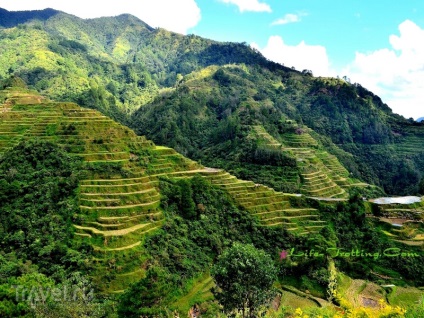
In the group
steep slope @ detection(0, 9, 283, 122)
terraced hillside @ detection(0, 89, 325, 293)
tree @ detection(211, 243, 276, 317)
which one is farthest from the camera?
steep slope @ detection(0, 9, 283, 122)

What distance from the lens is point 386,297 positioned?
29438 millimetres

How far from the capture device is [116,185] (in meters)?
32.5

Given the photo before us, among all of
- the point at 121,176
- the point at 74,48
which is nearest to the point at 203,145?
the point at 121,176

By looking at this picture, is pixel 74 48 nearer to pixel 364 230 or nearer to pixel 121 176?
pixel 121 176

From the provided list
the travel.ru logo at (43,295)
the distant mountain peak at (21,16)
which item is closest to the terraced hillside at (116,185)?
the travel.ru logo at (43,295)

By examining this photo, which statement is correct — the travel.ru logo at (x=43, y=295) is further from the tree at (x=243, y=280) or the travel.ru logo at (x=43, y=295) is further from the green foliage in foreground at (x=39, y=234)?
the tree at (x=243, y=280)

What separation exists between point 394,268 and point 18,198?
32.9 meters

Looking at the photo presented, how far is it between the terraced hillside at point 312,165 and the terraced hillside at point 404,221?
34.3 ft

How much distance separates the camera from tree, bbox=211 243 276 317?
22.8 meters

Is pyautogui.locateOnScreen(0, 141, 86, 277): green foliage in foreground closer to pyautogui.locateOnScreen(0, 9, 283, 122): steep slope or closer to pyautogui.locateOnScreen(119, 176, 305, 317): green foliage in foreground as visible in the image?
pyautogui.locateOnScreen(119, 176, 305, 317): green foliage in foreground

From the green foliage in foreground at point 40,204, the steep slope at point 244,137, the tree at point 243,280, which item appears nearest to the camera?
the tree at point 243,280

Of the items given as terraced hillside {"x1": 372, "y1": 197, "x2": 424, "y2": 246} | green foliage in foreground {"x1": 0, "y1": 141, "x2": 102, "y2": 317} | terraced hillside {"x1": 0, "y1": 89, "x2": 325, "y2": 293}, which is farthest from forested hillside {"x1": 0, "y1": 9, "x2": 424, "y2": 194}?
green foliage in foreground {"x1": 0, "y1": 141, "x2": 102, "y2": 317}

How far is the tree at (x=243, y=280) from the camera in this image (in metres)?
22.8

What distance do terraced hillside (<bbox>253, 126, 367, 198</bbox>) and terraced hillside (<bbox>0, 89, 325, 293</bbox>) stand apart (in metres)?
11.4
